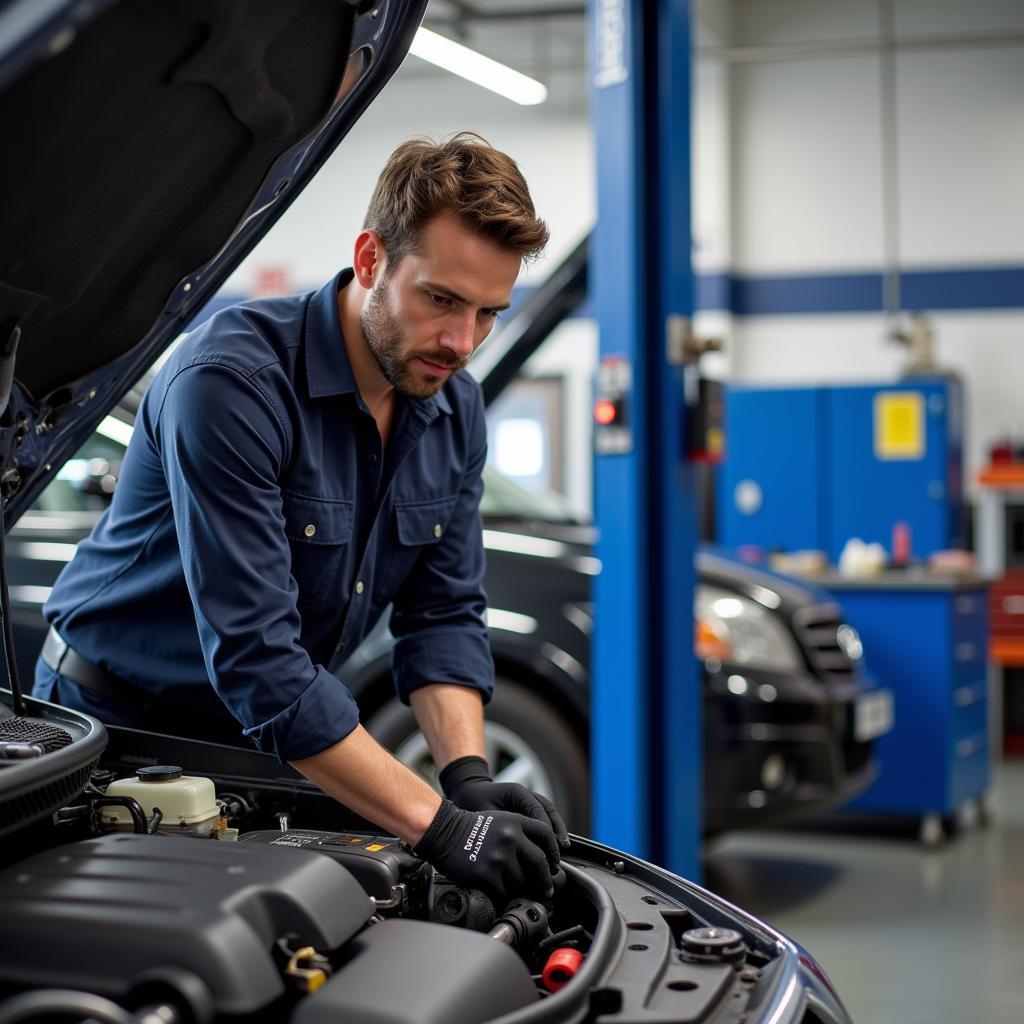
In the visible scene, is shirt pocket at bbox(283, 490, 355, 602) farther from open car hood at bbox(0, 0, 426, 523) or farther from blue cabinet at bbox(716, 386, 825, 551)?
blue cabinet at bbox(716, 386, 825, 551)

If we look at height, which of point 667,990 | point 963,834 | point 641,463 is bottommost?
point 963,834

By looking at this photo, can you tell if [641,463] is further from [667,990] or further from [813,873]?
[667,990]

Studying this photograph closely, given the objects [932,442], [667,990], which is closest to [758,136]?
[932,442]

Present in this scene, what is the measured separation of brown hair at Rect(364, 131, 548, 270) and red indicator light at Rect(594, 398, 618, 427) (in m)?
1.58

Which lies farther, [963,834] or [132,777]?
[963,834]

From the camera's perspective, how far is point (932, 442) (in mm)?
6383

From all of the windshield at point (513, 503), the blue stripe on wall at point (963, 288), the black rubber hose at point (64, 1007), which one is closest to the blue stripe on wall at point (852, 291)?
the blue stripe on wall at point (963, 288)

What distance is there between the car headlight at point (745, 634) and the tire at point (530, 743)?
51 cm

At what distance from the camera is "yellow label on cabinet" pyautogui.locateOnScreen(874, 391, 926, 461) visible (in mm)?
6398

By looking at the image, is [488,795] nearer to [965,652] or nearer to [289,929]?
[289,929]

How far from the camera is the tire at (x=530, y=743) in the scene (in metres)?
3.43

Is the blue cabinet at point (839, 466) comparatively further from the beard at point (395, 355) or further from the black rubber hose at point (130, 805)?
the black rubber hose at point (130, 805)

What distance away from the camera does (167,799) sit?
141 centimetres

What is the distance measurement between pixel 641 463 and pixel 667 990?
2170mm
